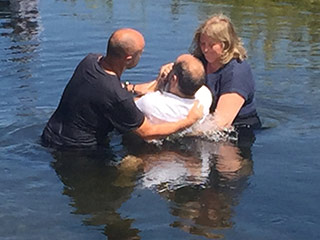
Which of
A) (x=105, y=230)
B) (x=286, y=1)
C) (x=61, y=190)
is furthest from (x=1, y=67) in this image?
(x=286, y=1)

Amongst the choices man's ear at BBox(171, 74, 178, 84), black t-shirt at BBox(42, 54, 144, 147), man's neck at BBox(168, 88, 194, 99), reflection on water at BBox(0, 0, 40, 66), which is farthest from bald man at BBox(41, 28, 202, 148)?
reflection on water at BBox(0, 0, 40, 66)

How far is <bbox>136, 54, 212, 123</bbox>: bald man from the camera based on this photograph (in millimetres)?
6781

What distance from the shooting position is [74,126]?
22.2 ft

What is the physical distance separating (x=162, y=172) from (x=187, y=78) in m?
0.95

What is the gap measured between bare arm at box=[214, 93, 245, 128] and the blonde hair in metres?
0.38

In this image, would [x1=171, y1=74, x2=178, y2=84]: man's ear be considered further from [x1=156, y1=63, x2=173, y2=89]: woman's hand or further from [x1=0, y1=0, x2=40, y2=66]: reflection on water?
[x1=0, y1=0, x2=40, y2=66]: reflection on water

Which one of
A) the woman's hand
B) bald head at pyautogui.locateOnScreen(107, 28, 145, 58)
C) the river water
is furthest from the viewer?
the woman's hand

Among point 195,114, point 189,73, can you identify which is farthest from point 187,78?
point 195,114

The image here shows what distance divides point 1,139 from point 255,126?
2.84m

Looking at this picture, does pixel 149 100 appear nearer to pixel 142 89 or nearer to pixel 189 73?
pixel 189 73

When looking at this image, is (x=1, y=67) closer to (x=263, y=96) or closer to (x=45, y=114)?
(x=45, y=114)

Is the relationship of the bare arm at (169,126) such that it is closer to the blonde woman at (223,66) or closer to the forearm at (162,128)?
the forearm at (162,128)

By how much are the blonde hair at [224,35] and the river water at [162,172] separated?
966 millimetres

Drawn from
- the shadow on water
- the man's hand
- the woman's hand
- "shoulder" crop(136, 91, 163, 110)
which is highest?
the woman's hand
